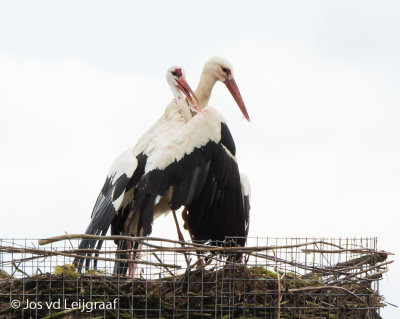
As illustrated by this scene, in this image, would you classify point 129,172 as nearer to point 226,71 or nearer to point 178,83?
point 178,83

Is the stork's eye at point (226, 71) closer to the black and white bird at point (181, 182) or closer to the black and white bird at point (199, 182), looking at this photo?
the black and white bird at point (181, 182)

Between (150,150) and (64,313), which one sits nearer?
(64,313)

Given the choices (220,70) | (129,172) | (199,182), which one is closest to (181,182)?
(199,182)

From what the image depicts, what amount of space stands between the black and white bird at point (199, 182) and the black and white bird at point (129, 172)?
0.24 feet

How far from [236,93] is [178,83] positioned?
0.47m

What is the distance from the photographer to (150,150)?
19.6 ft

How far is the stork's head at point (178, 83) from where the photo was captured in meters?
6.46

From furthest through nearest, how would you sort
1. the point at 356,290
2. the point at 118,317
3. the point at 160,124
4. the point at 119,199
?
1. the point at 160,124
2. the point at 119,199
3. the point at 356,290
4. the point at 118,317

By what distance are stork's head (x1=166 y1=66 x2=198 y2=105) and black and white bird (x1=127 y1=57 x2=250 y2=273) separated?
47 centimetres

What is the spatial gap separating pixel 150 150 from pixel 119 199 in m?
0.37

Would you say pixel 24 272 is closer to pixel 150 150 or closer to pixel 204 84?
pixel 150 150

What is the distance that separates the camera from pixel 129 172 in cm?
584

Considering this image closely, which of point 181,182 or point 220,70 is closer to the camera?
point 181,182

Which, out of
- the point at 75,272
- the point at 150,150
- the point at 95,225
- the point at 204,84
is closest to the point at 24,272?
the point at 75,272
